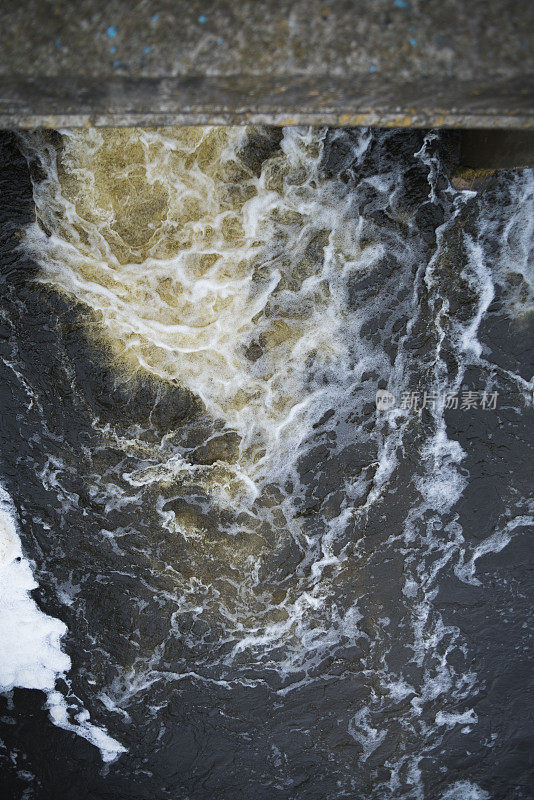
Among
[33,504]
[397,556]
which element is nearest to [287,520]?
[397,556]

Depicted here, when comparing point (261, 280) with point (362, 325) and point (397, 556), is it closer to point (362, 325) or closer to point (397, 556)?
point (362, 325)

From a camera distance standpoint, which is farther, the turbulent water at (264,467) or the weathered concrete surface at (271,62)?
the turbulent water at (264,467)

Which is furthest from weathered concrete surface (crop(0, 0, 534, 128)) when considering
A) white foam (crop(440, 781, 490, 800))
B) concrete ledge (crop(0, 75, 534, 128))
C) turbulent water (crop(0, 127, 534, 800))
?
white foam (crop(440, 781, 490, 800))

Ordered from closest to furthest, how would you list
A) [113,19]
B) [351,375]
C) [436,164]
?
[113,19] < [436,164] < [351,375]

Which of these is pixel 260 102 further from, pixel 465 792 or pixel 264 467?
pixel 465 792

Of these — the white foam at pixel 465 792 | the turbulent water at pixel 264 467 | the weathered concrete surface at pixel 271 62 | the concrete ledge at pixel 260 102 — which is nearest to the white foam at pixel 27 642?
the turbulent water at pixel 264 467

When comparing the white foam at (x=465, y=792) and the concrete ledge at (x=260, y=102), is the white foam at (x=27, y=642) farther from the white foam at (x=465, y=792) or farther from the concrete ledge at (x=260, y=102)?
the concrete ledge at (x=260, y=102)

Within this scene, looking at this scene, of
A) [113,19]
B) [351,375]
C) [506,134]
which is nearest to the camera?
[113,19]

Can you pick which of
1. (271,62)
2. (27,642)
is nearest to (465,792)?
(27,642)
